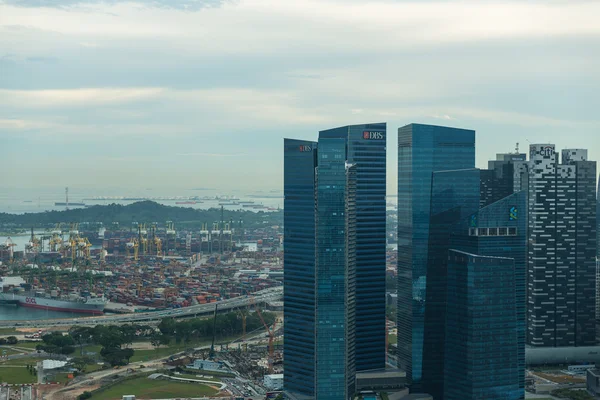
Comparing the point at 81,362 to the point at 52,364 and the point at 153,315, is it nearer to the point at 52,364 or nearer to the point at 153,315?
the point at 52,364

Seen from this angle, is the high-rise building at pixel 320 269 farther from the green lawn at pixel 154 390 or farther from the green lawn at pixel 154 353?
the green lawn at pixel 154 353

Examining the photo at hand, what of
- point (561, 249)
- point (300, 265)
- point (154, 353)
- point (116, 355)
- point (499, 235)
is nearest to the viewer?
point (499, 235)

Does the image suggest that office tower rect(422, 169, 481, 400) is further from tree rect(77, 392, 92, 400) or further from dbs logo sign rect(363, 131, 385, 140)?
tree rect(77, 392, 92, 400)

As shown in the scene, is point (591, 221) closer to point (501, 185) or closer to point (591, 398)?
point (501, 185)

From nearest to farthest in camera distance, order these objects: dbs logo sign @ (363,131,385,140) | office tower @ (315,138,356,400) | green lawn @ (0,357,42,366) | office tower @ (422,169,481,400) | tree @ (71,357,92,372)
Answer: office tower @ (315,138,356,400) < office tower @ (422,169,481,400) < dbs logo sign @ (363,131,385,140) < tree @ (71,357,92,372) < green lawn @ (0,357,42,366)

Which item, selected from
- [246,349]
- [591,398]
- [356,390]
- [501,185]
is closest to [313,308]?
[356,390]

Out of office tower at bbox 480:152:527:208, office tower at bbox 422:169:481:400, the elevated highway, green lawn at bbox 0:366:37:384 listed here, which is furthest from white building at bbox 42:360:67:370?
office tower at bbox 480:152:527:208

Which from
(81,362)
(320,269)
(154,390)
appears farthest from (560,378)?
(81,362)
